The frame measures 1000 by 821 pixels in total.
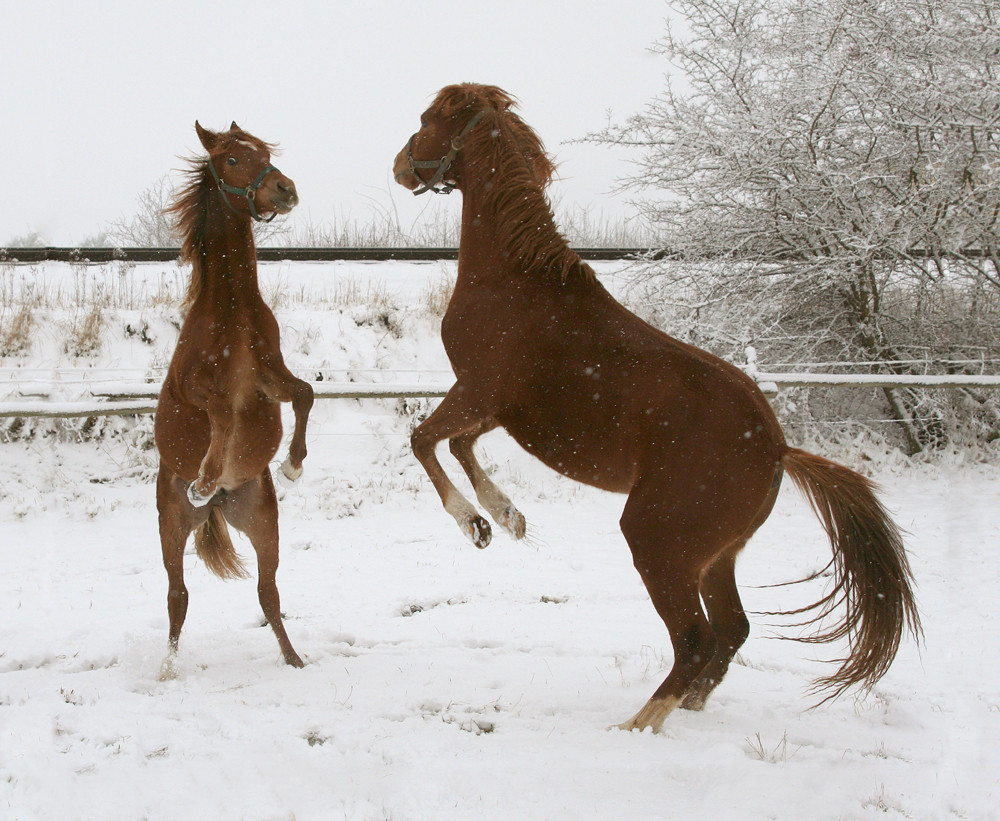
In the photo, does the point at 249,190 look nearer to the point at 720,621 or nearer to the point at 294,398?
the point at 294,398

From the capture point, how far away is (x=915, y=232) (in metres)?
8.91

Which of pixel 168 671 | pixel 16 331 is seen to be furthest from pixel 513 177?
pixel 16 331

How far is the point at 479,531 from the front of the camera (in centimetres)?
329

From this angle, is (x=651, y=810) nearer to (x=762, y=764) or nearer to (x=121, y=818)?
(x=762, y=764)

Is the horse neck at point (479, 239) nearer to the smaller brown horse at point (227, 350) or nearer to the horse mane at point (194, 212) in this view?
the smaller brown horse at point (227, 350)

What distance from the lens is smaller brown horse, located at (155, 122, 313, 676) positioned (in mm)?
3730

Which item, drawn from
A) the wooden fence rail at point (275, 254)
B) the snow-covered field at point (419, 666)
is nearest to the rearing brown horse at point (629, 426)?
the snow-covered field at point (419, 666)

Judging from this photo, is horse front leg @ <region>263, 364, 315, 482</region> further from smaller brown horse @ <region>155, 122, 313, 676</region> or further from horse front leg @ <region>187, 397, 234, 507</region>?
horse front leg @ <region>187, 397, 234, 507</region>

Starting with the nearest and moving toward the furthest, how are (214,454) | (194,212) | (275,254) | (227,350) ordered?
1. (214,454)
2. (227,350)
3. (194,212)
4. (275,254)

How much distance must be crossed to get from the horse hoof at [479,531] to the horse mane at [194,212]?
193 centimetres

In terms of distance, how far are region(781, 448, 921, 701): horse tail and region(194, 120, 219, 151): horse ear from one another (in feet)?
10.4

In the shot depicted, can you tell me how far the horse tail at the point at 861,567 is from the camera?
326cm

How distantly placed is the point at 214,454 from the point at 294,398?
47 cm

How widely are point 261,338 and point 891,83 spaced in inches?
310
